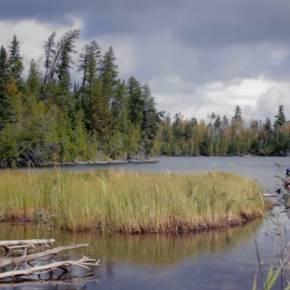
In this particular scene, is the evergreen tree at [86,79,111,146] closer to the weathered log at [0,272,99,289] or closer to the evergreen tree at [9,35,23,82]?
the evergreen tree at [9,35,23,82]

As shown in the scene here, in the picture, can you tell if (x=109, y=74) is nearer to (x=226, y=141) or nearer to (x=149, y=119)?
(x=149, y=119)

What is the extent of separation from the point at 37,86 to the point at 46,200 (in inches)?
1885

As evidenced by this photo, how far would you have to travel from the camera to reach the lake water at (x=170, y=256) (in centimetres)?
739

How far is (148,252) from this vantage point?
941cm

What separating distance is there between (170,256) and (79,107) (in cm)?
6041

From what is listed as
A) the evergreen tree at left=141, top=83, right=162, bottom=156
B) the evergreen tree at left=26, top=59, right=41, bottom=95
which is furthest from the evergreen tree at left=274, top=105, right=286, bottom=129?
the evergreen tree at left=26, top=59, right=41, bottom=95

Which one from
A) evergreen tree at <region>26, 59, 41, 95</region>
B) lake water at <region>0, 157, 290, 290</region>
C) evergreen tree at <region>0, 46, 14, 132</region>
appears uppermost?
evergreen tree at <region>26, 59, 41, 95</region>

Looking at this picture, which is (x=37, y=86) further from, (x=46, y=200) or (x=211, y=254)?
(x=211, y=254)

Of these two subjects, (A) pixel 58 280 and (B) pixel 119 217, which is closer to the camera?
(A) pixel 58 280

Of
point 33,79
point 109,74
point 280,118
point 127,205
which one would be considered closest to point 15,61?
point 33,79

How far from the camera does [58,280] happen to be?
7.23 metres

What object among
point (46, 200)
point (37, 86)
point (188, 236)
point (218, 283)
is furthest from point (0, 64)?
point (218, 283)

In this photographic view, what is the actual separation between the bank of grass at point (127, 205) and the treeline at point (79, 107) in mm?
28729

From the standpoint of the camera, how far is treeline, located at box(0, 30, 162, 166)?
45.5 m
